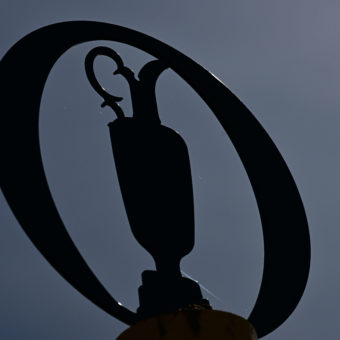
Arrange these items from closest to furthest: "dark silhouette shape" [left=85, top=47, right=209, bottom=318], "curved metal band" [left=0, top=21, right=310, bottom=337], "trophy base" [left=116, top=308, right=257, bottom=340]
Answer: "trophy base" [left=116, top=308, right=257, bottom=340]
"dark silhouette shape" [left=85, top=47, right=209, bottom=318]
"curved metal band" [left=0, top=21, right=310, bottom=337]

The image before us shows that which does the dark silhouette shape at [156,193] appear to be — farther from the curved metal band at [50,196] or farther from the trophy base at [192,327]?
the trophy base at [192,327]

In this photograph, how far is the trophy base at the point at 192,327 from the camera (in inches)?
97.0

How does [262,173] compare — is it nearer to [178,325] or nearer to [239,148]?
[239,148]

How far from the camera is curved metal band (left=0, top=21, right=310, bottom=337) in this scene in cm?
362

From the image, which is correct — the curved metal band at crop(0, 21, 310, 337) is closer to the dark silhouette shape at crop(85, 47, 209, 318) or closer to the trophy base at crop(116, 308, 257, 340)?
the dark silhouette shape at crop(85, 47, 209, 318)

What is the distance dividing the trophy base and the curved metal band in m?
0.92

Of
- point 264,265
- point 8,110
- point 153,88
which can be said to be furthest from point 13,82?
point 264,265

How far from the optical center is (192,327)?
2.47 meters

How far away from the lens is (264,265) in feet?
14.4

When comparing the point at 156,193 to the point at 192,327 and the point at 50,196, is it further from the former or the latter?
the point at 192,327

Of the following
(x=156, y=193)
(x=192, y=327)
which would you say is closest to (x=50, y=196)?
(x=156, y=193)

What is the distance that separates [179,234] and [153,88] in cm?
91

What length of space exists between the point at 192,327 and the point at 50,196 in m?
1.48

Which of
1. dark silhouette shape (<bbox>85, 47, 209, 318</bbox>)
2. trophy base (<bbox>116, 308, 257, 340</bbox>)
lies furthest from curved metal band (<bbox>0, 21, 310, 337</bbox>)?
trophy base (<bbox>116, 308, 257, 340</bbox>)
